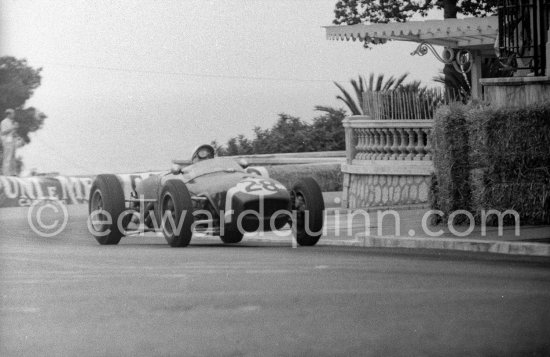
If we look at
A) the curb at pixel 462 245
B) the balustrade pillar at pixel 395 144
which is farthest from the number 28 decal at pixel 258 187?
the balustrade pillar at pixel 395 144

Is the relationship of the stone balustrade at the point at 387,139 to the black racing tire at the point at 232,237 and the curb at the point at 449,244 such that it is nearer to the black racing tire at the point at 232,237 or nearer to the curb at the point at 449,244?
the black racing tire at the point at 232,237

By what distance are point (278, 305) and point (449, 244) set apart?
5634mm

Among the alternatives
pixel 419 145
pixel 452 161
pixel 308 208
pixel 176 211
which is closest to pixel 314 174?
pixel 419 145

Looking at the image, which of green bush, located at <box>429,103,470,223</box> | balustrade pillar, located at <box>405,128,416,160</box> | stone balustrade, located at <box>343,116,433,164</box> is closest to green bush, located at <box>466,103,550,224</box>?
green bush, located at <box>429,103,470,223</box>

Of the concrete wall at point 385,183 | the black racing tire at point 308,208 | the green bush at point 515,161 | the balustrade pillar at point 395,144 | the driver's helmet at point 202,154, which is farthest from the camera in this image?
the balustrade pillar at point 395,144

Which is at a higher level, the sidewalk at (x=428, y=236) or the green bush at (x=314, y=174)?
the green bush at (x=314, y=174)

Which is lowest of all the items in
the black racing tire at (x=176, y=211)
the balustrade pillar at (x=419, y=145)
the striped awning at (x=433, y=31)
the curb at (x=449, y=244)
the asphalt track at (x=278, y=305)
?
the asphalt track at (x=278, y=305)

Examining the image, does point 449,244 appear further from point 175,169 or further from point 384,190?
point 384,190

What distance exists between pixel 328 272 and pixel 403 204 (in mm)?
12207

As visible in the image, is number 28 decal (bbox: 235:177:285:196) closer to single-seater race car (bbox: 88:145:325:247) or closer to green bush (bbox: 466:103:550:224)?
single-seater race car (bbox: 88:145:325:247)

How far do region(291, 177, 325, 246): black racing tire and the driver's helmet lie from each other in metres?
1.87

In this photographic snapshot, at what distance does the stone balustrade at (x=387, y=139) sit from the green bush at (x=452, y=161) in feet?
19.3

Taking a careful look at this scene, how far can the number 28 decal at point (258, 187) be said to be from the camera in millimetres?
15414

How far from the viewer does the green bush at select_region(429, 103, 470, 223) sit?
56.0ft
